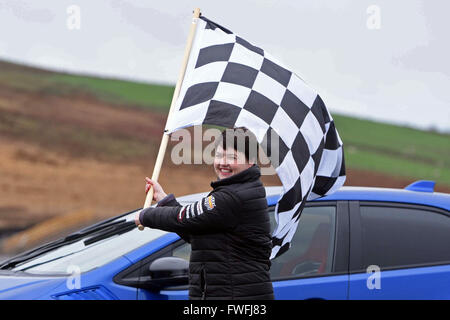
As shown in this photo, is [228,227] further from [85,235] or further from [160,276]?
[85,235]

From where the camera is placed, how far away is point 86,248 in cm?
383

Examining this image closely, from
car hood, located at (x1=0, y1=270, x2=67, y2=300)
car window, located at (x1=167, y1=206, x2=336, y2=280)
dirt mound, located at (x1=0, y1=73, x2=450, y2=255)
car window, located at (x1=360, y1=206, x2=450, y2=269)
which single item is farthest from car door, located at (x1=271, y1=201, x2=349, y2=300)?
dirt mound, located at (x1=0, y1=73, x2=450, y2=255)

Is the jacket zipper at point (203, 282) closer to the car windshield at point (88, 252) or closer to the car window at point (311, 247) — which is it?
the car windshield at point (88, 252)

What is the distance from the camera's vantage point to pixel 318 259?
150 inches

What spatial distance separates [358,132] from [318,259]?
41400 millimetres

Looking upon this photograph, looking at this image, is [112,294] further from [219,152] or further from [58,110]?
[58,110]

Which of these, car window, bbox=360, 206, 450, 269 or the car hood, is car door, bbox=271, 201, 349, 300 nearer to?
car window, bbox=360, 206, 450, 269

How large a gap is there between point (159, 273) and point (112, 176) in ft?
82.8

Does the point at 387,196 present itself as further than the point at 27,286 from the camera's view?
Yes

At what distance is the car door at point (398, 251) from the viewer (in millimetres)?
3645

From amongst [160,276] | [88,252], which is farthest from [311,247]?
[88,252]

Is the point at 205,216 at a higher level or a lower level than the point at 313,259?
higher

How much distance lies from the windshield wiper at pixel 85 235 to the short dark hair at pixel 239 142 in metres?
1.20

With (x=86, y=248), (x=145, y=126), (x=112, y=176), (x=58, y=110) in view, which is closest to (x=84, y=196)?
(x=112, y=176)
